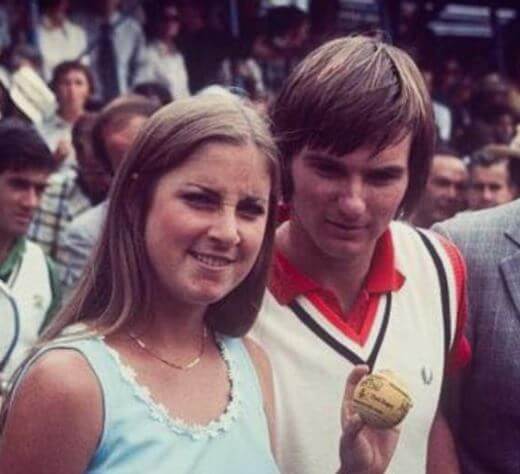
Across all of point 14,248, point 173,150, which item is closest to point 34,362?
point 173,150

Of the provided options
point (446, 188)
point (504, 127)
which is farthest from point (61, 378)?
point (504, 127)

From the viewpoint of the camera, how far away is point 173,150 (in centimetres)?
249

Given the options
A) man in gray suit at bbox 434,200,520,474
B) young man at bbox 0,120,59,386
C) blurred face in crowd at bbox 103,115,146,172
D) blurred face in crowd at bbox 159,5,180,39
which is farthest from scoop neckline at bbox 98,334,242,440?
blurred face in crowd at bbox 159,5,180,39

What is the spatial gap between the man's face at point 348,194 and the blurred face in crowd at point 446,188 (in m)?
4.10

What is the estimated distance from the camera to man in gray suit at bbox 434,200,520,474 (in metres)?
3.02

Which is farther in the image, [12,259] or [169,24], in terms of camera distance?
[169,24]

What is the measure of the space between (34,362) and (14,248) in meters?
2.57

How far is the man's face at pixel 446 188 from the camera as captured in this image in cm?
700

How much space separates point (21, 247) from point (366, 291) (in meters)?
2.22

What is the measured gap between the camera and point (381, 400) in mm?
2551

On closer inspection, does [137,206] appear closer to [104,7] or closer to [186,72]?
[104,7]

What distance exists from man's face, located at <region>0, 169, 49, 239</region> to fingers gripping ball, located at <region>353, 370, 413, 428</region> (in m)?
2.51

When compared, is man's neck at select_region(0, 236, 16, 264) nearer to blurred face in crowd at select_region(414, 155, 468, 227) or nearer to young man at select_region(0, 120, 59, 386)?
young man at select_region(0, 120, 59, 386)

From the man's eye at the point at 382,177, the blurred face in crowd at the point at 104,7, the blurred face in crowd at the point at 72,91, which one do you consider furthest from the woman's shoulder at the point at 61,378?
the blurred face in crowd at the point at 104,7
